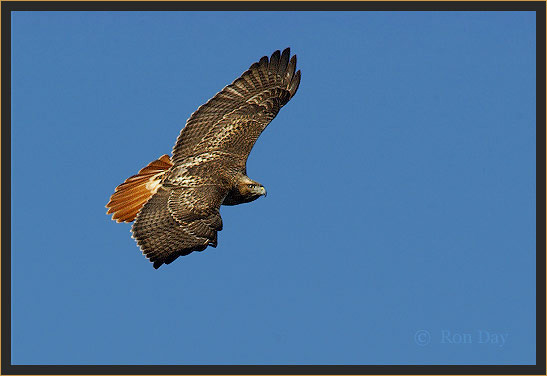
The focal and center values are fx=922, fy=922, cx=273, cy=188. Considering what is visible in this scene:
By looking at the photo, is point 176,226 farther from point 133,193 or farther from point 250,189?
point 133,193

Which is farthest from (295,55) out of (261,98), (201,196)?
(201,196)

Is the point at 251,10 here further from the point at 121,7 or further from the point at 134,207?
the point at 134,207

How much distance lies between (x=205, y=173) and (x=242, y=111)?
1235mm

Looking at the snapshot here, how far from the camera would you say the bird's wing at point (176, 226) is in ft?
37.8

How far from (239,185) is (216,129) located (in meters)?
0.96

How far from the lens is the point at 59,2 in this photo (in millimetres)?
12062

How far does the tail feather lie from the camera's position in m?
12.9

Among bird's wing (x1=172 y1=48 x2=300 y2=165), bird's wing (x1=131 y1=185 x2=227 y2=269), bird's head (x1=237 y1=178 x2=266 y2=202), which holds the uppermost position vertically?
bird's wing (x1=172 y1=48 x2=300 y2=165)

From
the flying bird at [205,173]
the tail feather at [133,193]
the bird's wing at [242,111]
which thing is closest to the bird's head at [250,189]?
the flying bird at [205,173]

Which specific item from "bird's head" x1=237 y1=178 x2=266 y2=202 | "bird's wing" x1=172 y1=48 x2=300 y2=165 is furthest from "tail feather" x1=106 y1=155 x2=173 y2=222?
"bird's head" x1=237 y1=178 x2=266 y2=202

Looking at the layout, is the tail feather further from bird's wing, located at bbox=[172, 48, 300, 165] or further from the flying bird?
bird's wing, located at bbox=[172, 48, 300, 165]

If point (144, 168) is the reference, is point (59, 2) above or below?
above

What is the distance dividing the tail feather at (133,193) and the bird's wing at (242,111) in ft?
1.69

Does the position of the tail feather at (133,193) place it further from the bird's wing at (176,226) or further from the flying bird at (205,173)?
the bird's wing at (176,226)
